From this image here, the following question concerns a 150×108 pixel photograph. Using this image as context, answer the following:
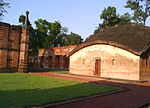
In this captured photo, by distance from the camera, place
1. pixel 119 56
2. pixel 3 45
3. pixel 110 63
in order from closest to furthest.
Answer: pixel 119 56 < pixel 110 63 < pixel 3 45

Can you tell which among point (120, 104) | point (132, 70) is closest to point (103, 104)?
point (120, 104)

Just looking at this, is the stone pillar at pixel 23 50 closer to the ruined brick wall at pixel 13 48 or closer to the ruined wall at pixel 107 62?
the ruined brick wall at pixel 13 48

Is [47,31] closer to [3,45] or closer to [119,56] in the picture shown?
[3,45]

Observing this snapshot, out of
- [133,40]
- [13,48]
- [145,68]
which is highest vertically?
[133,40]

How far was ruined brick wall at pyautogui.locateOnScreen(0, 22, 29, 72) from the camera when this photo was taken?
2142 cm

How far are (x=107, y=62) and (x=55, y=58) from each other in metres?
19.5

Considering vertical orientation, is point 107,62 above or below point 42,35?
below

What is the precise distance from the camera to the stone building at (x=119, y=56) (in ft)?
54.4

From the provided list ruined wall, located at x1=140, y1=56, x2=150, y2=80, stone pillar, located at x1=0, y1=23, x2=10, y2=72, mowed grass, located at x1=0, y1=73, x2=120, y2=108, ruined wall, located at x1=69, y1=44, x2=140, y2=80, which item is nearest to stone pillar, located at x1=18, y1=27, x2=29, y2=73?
stone pillar, located at x1=0, y1=23, x2=10, y2=72

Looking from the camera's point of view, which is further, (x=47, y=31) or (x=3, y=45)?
(x=47, y=31)

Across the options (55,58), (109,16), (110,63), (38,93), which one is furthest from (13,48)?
(109,16)

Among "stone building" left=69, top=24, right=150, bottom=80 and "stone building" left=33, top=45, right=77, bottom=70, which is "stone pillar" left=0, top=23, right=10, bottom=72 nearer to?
"stone building" left=69, top=24, right=150, bottom=80

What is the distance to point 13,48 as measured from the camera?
74.1 ft

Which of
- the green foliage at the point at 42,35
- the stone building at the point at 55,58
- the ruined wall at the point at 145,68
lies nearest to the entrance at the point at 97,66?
the ruined wall at the point at 145,68
